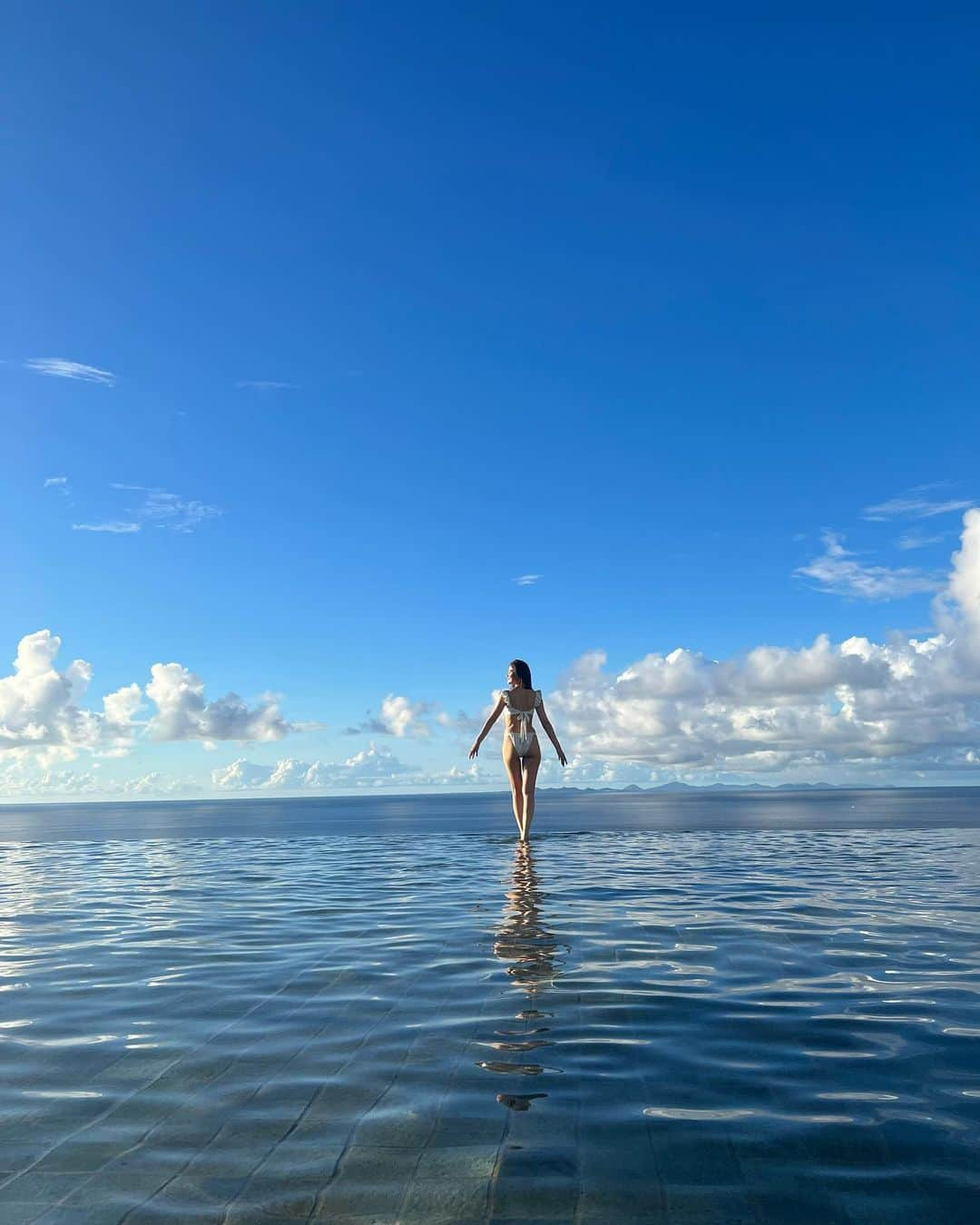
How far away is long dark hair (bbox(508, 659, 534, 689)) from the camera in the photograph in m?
23.6

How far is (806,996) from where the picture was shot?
8.21 m

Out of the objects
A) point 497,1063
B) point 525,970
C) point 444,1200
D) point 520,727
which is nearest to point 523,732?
point 520,727

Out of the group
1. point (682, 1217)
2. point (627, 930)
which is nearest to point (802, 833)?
point (627, 930)

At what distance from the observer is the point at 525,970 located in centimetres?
923

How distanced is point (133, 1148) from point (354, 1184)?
4.63 feet

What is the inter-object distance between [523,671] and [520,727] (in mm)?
1487

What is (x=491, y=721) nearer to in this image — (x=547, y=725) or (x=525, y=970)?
(x=547, y=725)

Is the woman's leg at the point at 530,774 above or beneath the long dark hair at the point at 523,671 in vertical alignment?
beneath

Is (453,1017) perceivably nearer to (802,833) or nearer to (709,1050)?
(709,1050)

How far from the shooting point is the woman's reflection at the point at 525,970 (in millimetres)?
6262

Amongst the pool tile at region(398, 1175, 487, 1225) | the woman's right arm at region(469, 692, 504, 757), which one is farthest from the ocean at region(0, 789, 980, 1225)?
the woman's right arm at region(469, 692, 504, 757)

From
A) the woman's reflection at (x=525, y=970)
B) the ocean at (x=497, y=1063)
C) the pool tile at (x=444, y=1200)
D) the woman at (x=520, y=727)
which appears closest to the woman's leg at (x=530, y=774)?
the woman at (x=520, y=727)

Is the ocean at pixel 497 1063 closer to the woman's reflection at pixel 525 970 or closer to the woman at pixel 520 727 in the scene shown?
the woman's reflection at pixel 525 970

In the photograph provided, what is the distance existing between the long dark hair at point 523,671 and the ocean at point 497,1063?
31.5 ft
